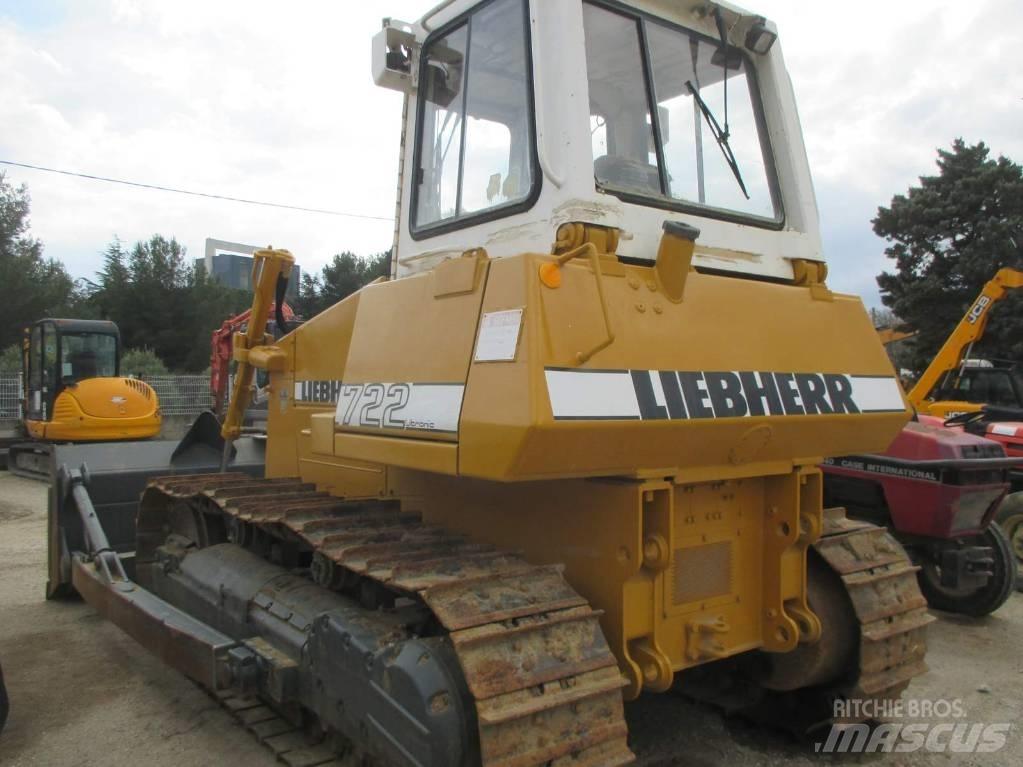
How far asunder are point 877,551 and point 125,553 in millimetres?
4848

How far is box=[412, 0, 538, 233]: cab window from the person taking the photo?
328 centimetres

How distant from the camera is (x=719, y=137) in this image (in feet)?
12.2

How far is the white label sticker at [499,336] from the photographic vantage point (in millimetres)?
2707

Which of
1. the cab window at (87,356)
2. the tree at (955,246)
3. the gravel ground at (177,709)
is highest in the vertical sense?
the tree at (955,246)

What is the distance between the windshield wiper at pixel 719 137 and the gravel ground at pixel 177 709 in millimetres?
2504

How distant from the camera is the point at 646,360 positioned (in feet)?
9.57

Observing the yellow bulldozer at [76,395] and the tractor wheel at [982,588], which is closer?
the tractor wheel at [982,588]

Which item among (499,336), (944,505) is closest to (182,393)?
Answer: (944,505)

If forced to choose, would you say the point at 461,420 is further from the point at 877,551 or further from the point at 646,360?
the point at 877,551

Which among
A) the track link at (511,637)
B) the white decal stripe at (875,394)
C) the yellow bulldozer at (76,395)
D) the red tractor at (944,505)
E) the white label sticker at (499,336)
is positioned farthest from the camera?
the yellow bulldozer at (76,395)

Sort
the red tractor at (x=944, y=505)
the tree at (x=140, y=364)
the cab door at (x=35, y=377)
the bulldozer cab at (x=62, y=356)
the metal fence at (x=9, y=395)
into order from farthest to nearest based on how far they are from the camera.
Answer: the tree at (x=140, y=364) < the metal fence at (x=9, y=395) < the cab door at (x=35, y=377) < the bulldozer cab at (x=62, y=356) < the red tractor at (x=944, y=505)

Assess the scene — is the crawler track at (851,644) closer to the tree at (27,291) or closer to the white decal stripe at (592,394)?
the white decal stripe at (592,394)

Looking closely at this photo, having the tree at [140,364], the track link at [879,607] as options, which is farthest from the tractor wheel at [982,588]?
the tree at [140,364]

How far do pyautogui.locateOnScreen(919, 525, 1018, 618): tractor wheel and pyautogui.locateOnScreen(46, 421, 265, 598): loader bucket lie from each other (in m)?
5.05
